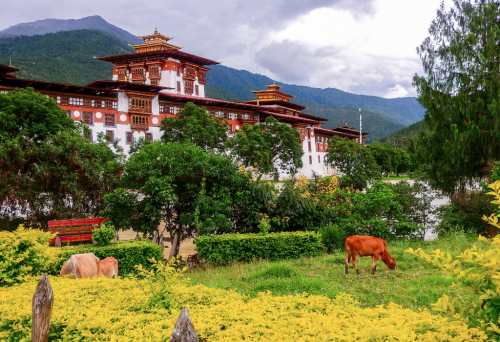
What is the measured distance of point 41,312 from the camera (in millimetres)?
4215

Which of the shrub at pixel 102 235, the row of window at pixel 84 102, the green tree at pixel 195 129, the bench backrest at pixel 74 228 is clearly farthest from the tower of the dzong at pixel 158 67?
the shrub at pixel 102 235

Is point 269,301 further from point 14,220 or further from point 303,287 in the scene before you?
point 14,220

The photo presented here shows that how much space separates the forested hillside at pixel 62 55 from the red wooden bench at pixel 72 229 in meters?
55.3

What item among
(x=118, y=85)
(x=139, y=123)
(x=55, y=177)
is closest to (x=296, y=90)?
(x=139, y=123)

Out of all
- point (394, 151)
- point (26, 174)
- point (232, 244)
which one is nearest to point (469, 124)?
point (232, 244)

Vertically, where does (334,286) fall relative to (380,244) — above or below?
below

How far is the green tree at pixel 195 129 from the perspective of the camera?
115ft

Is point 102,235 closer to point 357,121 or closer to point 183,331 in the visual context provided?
point 183,331

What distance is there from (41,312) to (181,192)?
973 cm

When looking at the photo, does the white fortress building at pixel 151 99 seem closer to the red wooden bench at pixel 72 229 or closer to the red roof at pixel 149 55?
the red roof at pixel 149 55

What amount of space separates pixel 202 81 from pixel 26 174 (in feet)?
130

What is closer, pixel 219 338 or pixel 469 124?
pixel 219 338

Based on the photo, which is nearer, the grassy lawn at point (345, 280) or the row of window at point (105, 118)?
the grassy lawn at point (345, 280)

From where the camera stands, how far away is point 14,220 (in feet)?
56.9
